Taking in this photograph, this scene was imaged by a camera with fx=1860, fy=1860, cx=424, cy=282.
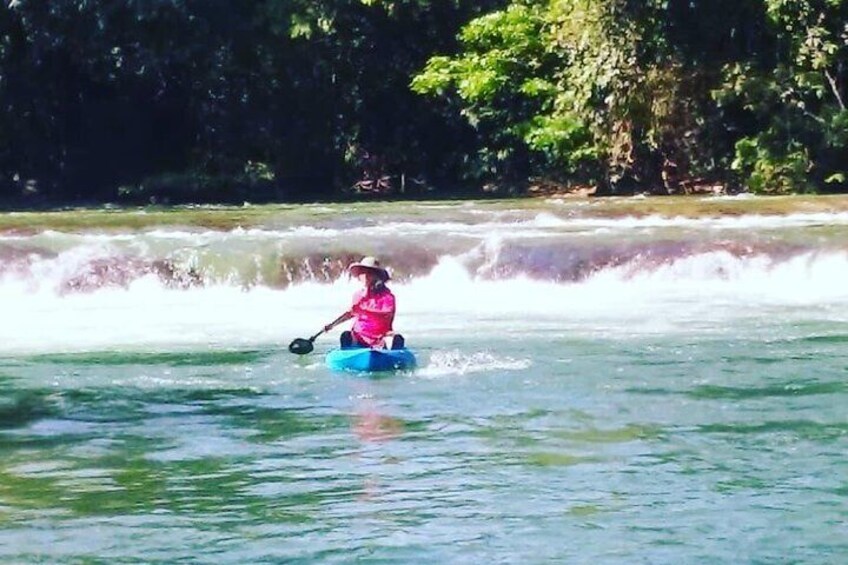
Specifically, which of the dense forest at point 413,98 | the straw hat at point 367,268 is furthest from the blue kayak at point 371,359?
the dense forest at point 413,98

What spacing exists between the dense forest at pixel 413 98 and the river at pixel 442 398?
6.62m

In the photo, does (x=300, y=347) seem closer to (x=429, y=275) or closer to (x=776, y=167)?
(x=429, y=275)

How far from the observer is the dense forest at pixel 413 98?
1246 inches

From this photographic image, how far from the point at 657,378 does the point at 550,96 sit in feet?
68.2

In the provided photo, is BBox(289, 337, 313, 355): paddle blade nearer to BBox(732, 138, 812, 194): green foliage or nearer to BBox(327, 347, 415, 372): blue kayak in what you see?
BBox(327, 347, 415, 372): blue kayak

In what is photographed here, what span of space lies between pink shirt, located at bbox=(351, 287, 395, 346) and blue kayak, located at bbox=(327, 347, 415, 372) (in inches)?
5.8

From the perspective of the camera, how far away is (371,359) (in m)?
14.4

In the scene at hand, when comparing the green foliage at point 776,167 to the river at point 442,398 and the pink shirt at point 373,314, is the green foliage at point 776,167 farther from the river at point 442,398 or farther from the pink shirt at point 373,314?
the pink shirt at point 373,314

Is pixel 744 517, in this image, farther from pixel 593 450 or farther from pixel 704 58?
pixel 704 58

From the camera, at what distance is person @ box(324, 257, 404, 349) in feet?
47.2

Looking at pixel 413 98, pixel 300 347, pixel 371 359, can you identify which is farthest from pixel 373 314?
pixel 413 98

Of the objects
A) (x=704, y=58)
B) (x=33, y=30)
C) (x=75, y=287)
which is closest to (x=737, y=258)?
(x=75, y=287)

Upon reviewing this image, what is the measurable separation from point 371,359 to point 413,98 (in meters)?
23.3

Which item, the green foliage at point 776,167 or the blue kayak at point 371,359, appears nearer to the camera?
the blue kayak at point 371,359
